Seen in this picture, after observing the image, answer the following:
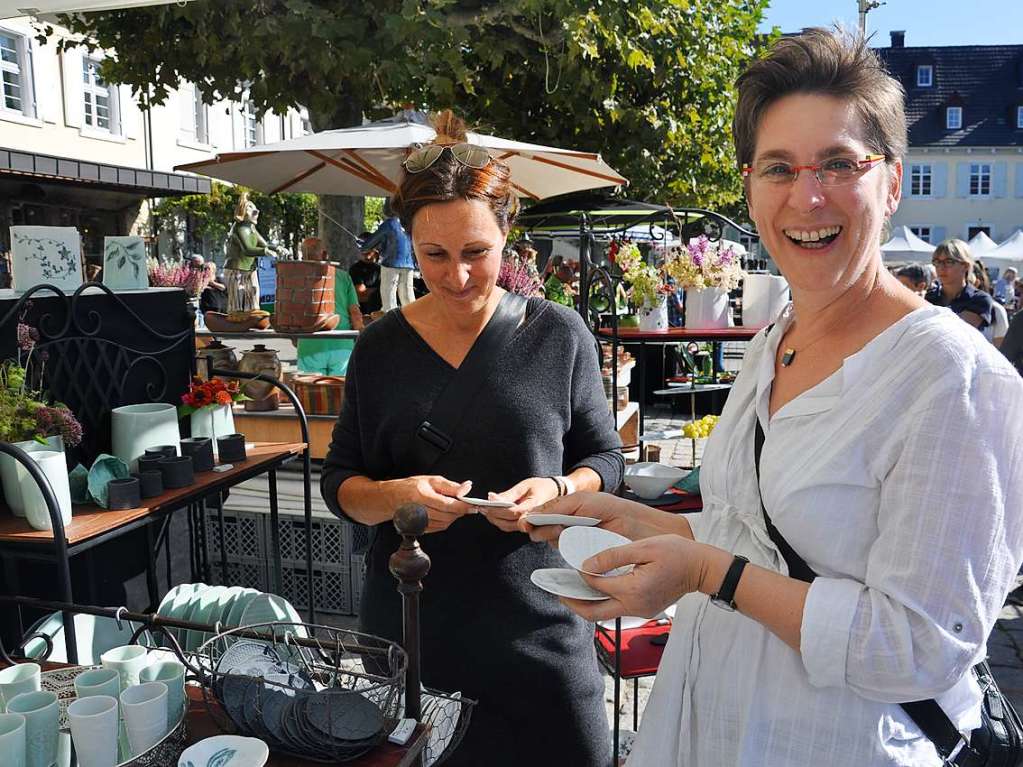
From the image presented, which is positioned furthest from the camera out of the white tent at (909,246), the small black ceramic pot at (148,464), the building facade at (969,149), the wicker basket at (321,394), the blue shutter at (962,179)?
the blue shutter at (962,179)

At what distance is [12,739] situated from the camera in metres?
0.98

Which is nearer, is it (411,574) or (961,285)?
(411,574)

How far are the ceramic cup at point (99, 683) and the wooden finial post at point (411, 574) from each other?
38 cm

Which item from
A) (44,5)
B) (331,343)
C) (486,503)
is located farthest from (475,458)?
(331,343)

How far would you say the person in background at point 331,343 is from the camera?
17.1ft

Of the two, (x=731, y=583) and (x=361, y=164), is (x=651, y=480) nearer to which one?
(x=731, y=583)

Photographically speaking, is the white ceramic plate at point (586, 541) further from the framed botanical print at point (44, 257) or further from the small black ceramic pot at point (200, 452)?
the framed botanical print at point (44, 257)

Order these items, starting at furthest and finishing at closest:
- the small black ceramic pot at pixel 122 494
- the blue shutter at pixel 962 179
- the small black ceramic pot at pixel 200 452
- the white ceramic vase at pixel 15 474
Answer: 1. the blue shutter at pixel 962 179
2. the small black ceramic pot at pixel 200 452
3. the small black ceramic pot at pixel 122 494
4. the white ceramic vase at pixel 15 474

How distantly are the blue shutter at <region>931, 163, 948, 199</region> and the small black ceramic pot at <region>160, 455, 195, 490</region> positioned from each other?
153ft

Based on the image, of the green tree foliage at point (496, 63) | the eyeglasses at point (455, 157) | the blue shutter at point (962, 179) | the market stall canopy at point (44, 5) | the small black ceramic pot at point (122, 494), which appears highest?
the blue shutter at point (962, 179)

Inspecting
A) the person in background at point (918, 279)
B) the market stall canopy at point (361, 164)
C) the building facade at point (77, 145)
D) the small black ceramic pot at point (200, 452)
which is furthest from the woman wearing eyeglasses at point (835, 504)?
the building facade at point (77, 145)

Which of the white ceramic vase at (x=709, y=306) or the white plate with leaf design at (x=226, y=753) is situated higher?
the white ceramic vase at (x=709, y=306)

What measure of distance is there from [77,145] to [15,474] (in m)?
20.3

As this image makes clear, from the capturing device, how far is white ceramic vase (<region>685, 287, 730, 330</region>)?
17.1 feet
